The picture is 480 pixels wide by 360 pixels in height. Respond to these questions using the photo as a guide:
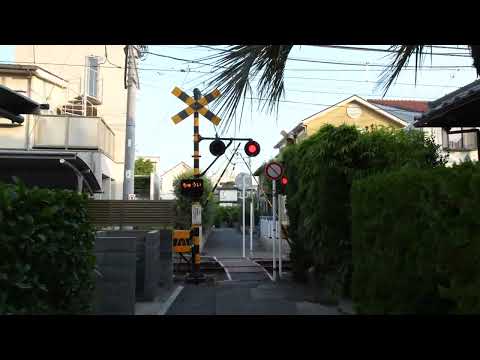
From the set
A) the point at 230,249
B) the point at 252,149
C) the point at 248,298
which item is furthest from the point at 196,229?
the point at 230,249

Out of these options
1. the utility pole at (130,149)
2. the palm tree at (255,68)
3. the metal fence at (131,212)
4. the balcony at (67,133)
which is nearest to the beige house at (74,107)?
the balcony at (67,133)

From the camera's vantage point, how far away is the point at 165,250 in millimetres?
10852

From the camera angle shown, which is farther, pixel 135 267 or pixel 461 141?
pixel 461 141

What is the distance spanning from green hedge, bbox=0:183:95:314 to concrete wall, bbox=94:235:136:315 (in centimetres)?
141

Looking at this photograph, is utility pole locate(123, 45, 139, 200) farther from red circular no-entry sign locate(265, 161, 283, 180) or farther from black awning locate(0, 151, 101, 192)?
red circular no-entry sign locate(265, 161, 283, 180)

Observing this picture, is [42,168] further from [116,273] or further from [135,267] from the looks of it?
[116,273]

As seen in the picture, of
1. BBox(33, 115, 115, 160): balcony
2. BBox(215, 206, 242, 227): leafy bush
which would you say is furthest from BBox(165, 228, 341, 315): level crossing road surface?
BBox(215, 206, 242, 227): leafy bush

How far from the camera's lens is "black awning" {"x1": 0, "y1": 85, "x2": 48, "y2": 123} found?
17.2 ft

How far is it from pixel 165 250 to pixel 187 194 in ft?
5.13

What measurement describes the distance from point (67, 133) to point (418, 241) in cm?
1665

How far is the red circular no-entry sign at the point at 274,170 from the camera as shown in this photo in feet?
39.9

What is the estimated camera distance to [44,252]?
13.4 ft

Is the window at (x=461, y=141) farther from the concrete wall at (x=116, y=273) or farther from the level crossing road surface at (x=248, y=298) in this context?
the concrete wall at (x=116, y=273)
